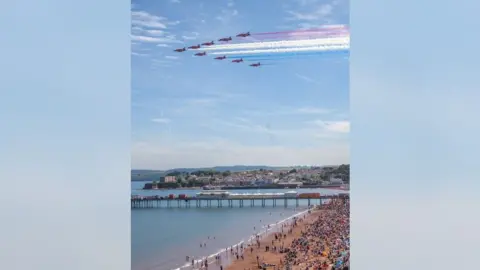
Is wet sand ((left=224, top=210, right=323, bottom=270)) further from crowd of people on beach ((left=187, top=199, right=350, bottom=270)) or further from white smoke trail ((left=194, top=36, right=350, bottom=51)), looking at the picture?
white smoke trail ((left=194, top=36, right=350, bottom=51))

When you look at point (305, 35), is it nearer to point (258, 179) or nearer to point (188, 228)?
point (258, 179)

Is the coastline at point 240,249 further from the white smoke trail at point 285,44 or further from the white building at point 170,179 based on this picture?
the white smoke trail at point 285,44

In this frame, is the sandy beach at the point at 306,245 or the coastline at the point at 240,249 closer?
the sandy beach at the point at 306,245

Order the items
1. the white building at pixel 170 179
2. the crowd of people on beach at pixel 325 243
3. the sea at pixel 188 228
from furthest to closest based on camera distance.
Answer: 1. the white building at pixel 170 179
2. the sea at pixel 188 228
3. the crowd of people on beach at pixel 325 243

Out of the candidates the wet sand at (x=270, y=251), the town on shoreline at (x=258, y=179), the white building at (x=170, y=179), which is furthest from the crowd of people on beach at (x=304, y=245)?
the white building at (x=170, y=179)

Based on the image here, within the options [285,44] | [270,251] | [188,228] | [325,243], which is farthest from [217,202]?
[285,44]
